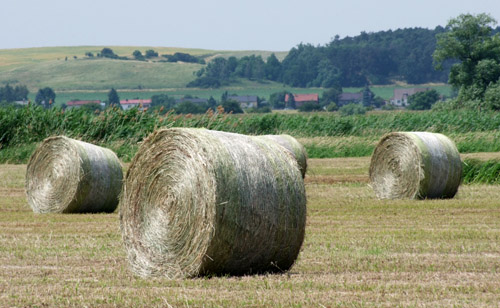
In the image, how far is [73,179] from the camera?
1828cm

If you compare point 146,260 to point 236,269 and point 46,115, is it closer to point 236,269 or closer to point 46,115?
point 236,269

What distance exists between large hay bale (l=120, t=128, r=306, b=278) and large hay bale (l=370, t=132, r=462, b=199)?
32.1ft

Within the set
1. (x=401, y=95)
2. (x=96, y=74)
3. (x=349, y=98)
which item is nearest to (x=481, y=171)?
(x=349, y=98)

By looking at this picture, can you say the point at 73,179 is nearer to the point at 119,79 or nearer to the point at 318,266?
the point at 318,266

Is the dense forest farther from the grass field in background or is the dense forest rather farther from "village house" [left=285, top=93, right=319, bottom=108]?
"village house" [left=285, top=93, right=319, bottom=108]

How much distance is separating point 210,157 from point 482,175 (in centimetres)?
1526

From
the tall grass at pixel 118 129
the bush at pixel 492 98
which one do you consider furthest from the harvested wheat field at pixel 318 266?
the bush at pixel 492 98

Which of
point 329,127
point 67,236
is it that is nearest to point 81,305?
point 67,236

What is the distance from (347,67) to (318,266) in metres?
182

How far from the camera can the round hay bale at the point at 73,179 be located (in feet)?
59.8

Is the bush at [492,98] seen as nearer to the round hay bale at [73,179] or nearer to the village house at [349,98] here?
the round hay bale at [73,179]

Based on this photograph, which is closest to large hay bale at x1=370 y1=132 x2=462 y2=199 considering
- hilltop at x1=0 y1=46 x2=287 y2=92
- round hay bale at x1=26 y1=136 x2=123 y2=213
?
round hay bale at x1=26 y1=136 x2=123 y2=213

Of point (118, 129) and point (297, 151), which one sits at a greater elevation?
point (297, 151)

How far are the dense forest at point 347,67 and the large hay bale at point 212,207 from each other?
567 feet
